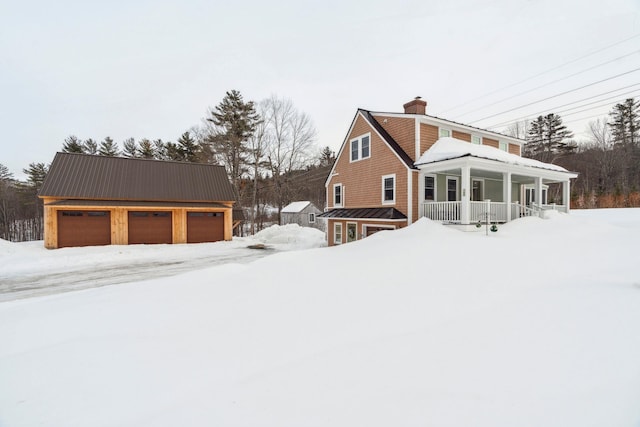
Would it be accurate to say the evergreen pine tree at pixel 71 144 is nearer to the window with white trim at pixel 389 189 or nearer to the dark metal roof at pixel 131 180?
the dark metal roof at pixel 131 180

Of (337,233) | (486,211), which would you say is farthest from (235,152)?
(486,211)

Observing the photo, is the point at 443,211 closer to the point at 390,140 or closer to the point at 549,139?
the point at 390,140

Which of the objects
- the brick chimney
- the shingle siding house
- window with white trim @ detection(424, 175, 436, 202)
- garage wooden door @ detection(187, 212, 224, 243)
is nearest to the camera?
the shingle siding house

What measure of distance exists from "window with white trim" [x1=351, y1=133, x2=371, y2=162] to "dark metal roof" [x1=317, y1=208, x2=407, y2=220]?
3.32 meters

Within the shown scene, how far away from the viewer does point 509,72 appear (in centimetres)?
1633

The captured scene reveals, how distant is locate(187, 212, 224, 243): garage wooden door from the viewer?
1977cm

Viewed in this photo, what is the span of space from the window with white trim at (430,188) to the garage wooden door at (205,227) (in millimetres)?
15352

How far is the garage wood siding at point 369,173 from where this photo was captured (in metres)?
13.9

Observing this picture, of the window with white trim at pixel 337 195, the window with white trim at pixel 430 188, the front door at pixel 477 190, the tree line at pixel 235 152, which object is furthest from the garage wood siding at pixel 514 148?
the tree line at pixel 235 152

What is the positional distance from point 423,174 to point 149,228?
18307 millimetres

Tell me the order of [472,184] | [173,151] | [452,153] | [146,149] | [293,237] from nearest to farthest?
[452,153]
[472,184]
[293,237]
[173,151]
[146,149]

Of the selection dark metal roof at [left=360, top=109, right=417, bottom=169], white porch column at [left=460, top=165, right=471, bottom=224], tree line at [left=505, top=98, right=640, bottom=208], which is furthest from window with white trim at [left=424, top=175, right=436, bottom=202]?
tree line at [left=505, top=98, right=640, bottom=208]

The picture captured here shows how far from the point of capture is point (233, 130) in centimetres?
2877

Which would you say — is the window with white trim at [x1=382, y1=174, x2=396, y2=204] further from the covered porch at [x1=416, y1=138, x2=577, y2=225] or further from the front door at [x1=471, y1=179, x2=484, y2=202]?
the front door at [x1=471, y1=179, x2=484, y2=202]
